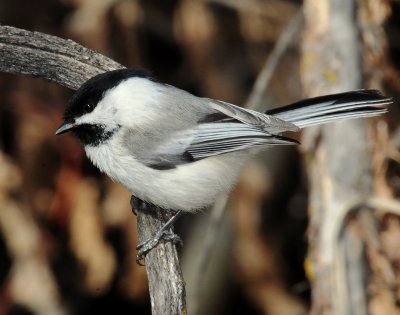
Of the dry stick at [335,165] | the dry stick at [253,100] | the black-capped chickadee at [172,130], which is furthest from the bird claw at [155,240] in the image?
the dry stick at [335,165]

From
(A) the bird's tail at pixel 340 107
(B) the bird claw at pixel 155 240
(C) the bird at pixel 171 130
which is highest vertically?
(A) the bird's tail at pixel 340 107

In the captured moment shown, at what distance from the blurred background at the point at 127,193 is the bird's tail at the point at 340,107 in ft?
4.31

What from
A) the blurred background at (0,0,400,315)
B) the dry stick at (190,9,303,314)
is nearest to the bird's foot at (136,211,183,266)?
the dry stick at (190,9,303,314)

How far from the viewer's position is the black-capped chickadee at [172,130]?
2.90 metres

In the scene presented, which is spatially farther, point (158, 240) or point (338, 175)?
point (338, 175)

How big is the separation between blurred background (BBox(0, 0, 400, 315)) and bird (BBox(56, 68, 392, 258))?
4.42 ft

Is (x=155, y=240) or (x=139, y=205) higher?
(x=139, y=205)

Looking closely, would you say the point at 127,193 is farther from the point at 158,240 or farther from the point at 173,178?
the point at 158,240

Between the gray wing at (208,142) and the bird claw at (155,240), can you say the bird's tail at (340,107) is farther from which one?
the bird claw at (155,240)

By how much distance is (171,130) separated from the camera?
2984 millimetres

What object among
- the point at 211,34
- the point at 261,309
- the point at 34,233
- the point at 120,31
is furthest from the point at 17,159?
the point at 261,309

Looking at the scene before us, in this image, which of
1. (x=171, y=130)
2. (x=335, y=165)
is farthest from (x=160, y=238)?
(x=335, y=165)

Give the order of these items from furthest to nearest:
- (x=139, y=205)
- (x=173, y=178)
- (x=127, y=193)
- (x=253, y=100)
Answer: (x=127, y=193) → (x=253, y=100) → (x=139, y=205) → (x=173, y=178)

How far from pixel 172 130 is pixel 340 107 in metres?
0.66
